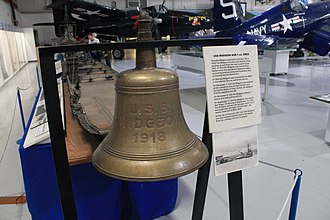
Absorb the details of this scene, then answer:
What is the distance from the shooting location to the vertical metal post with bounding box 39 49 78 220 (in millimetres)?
744

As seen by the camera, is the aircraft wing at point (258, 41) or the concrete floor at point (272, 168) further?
the aircraft wing at point (258, 41)

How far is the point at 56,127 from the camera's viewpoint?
802mm

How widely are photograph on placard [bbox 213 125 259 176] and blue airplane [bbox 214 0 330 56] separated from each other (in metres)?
6.61

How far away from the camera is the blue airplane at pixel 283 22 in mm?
7270

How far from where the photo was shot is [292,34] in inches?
297

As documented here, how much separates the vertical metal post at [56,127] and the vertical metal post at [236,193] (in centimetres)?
65

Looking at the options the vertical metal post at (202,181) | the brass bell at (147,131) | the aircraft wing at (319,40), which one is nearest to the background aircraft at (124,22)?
the aircraft wing at (319,40)

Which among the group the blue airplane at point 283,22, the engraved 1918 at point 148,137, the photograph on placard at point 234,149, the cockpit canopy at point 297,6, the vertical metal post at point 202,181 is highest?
the cockpit canopy at point 297,6

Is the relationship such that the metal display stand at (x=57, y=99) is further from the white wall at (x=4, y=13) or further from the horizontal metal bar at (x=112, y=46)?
the white wall at (x=4, y=13)

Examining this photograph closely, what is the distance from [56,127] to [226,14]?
730 centimetres

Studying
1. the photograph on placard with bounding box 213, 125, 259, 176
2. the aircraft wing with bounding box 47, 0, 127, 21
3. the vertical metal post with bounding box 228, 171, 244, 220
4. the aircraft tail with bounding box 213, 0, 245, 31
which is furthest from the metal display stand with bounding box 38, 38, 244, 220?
the aircraft tail with bounding box 213, 0, 245, 31

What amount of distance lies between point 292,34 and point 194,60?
3.59m

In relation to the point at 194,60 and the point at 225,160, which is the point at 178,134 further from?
the point at 194,60

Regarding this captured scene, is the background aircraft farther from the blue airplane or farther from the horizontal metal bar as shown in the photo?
the horizontal metal bar
